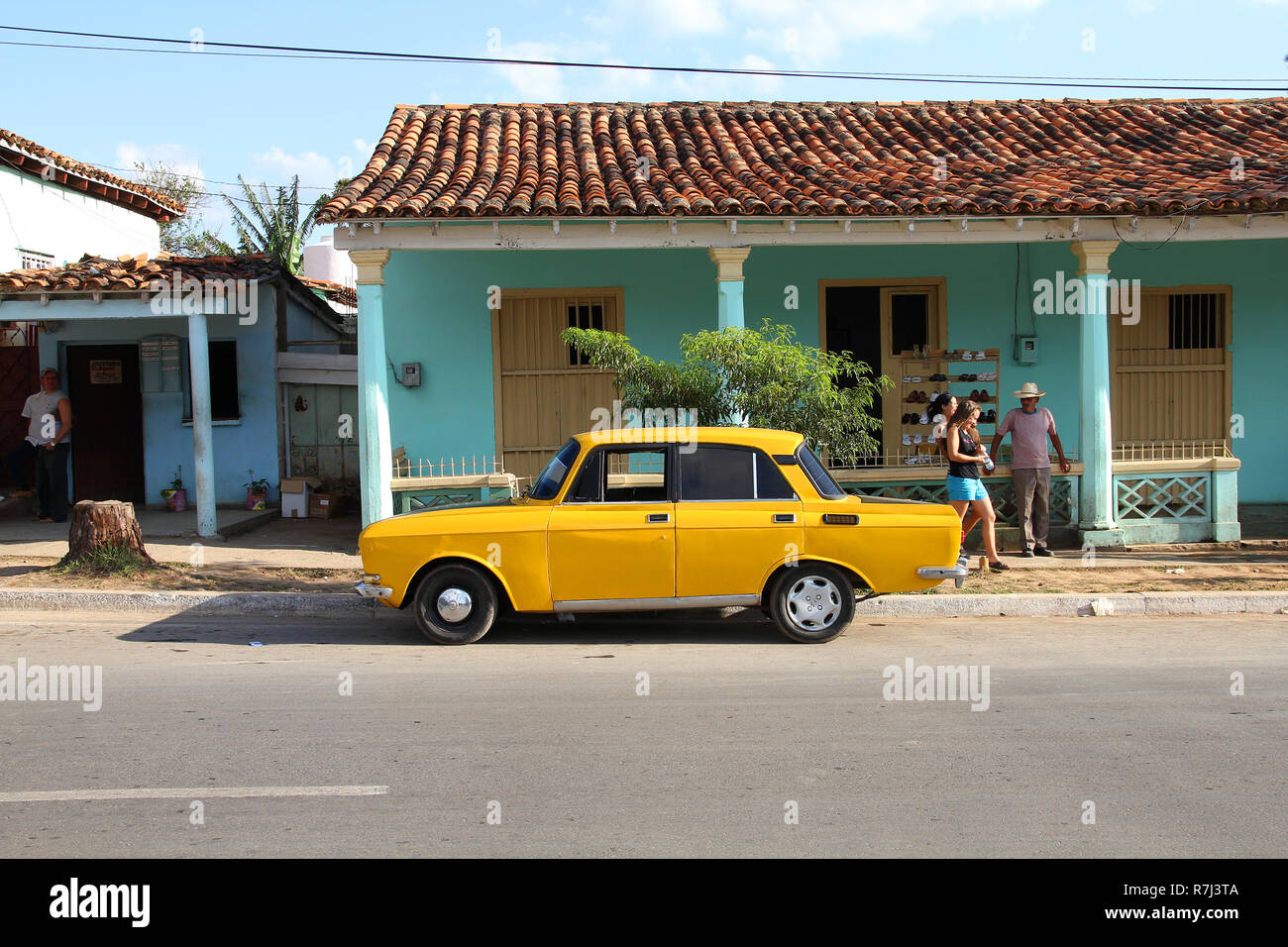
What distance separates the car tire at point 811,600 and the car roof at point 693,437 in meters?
0.89

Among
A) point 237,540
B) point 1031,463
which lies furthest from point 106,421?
point 1031,463

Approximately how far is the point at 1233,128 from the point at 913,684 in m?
11.2

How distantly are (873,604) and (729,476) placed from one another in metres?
2.17

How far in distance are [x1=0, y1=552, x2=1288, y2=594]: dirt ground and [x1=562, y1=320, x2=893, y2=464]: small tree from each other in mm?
1757

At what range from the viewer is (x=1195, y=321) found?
13305 mm

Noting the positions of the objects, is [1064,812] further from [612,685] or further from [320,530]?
[320,530]

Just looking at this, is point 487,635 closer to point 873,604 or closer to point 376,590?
point 376,590

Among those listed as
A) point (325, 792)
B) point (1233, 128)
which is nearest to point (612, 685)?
point (325, 792)

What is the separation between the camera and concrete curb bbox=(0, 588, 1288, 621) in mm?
8789

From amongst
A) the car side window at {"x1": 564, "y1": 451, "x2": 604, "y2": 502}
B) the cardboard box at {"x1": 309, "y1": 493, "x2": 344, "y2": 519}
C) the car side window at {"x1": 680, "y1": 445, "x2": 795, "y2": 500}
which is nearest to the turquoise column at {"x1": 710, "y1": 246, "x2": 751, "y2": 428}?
the car side window at {"x1": 680, "y1": 445, "x2": 795, "y2": 500}

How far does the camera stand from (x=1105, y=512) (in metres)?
11.1

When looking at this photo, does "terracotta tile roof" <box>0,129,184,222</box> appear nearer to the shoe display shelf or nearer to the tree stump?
the tree stump

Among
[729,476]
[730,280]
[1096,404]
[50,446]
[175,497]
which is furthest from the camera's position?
[175,497]

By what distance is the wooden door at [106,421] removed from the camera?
45.6 ft
